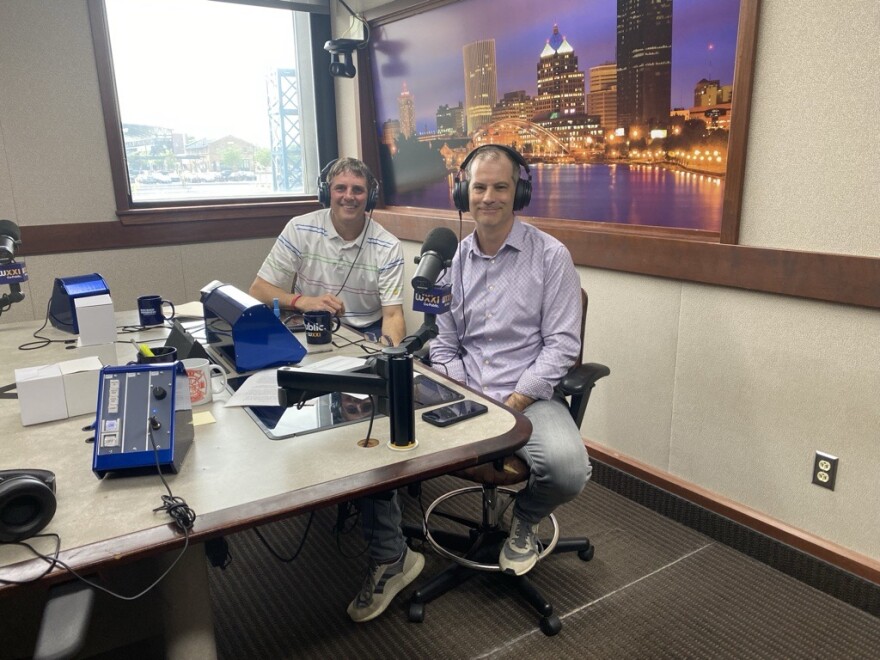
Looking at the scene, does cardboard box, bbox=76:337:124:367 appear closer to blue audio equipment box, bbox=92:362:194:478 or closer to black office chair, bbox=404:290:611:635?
blue audio equipment box, bbox=92:362:194:478

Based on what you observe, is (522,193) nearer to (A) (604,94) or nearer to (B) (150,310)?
(A) (604,94)

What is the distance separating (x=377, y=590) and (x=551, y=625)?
19.5 inches

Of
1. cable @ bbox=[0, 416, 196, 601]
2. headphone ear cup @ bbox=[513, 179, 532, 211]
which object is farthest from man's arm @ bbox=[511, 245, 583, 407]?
cable @ bbox=[0, 416, 196, 601]

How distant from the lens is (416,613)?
181 cm

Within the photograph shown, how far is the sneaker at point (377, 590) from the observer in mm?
1803

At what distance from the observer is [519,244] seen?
1.94 m

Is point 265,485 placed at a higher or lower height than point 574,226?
lower

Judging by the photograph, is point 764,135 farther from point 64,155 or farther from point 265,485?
point 64,155

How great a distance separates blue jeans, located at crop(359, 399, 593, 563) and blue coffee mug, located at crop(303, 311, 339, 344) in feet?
1.72

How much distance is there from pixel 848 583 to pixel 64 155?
12.4 feet

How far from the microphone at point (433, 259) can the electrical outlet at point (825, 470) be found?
1266mm

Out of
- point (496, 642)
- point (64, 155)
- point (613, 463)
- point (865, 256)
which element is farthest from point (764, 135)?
point (64, 155)

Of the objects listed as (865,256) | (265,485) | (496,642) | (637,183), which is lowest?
(496,642)

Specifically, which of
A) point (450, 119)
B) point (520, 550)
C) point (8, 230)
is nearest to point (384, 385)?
point (520, 550)
